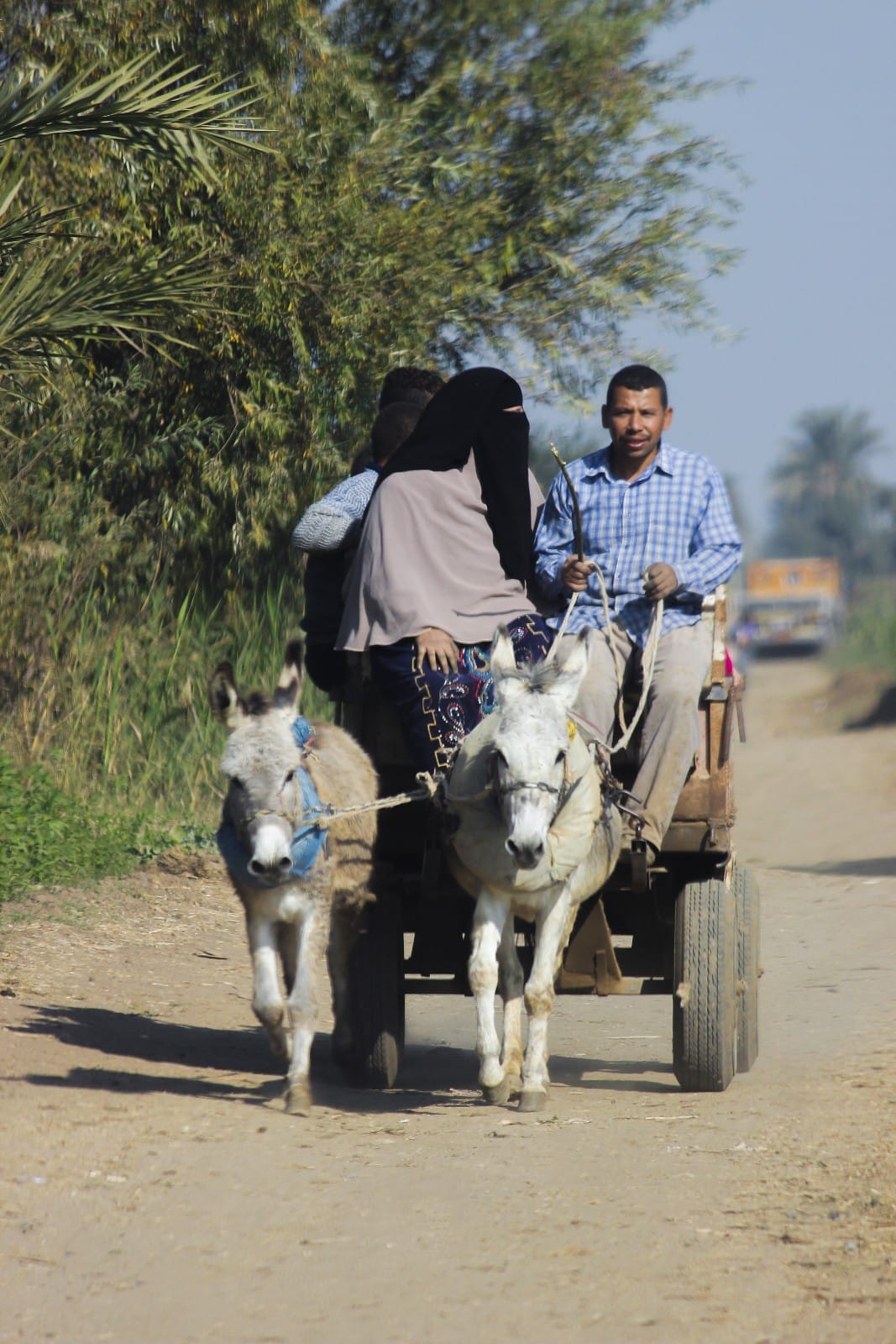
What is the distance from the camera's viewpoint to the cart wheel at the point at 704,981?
646 cm

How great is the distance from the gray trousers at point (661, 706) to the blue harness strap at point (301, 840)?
1.03m

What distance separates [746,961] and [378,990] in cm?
155

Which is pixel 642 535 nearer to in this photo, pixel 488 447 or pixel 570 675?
pixel 488 447

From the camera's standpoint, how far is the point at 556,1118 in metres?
6.11

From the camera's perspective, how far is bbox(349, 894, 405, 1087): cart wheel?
21.6 ft

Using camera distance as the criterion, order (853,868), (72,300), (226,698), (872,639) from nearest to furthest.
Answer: (226,698) → (72,300) → (853,868) → (872,639)

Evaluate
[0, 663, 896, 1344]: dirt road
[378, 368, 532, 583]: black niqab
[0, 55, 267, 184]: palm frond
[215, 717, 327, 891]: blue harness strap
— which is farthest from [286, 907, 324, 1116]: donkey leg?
[0, 55, 267, 184]: palm frond

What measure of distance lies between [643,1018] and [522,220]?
7736 mm

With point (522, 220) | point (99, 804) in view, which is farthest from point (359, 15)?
point (99, 804)

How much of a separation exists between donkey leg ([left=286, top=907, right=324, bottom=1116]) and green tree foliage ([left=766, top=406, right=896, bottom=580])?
4228 inches

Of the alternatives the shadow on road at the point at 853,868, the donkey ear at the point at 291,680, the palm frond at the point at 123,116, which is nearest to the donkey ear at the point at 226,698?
the donkey ear at the point at 291,680

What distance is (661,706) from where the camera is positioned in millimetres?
6281

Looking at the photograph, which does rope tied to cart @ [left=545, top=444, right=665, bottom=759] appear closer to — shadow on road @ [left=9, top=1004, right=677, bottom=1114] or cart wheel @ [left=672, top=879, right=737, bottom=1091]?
cart wheel @ [left=672, top=879, right=737, bottom=1091]

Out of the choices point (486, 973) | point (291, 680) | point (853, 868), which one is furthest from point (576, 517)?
point (853, 868)
